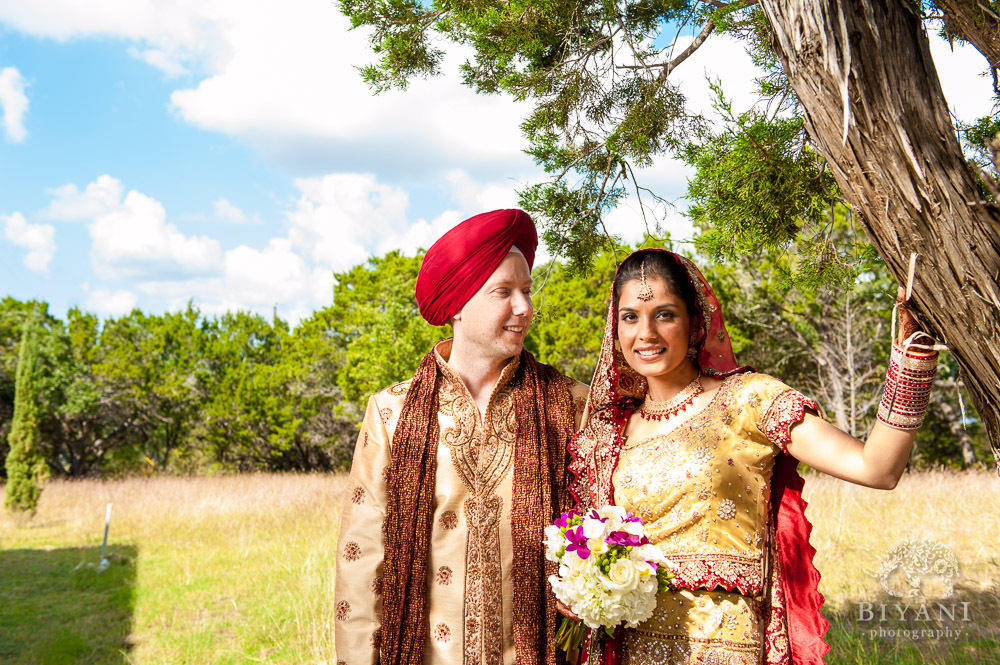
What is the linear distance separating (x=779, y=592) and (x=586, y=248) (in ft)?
7.59

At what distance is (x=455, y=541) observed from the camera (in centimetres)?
230

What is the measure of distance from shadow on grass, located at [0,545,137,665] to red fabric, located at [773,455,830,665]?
5.65 metres

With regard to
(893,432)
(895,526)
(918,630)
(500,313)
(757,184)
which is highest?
(757,184)

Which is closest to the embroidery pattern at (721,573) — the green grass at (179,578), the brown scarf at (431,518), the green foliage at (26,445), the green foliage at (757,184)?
the brown scarf at (431,518)

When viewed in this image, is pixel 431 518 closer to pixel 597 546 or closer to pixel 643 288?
pixel 597 546

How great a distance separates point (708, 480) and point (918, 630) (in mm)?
4177

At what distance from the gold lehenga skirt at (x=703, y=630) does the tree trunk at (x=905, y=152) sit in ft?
3.04

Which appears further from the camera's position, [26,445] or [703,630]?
[26,445]

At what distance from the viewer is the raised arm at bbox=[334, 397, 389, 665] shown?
2.29 meters

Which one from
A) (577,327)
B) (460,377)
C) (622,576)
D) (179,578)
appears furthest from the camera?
(577,327)

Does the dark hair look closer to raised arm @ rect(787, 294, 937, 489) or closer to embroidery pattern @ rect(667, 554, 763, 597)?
raised arm @ rect(787, 294, 937, 489)

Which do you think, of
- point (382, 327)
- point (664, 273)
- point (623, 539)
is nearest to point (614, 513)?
point (623, 539)

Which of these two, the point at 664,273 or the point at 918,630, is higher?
the point at 664,273

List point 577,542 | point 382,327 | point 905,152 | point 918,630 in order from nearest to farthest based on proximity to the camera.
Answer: point 905,152 < point 577,542 < point 918,630 < point 382,327
